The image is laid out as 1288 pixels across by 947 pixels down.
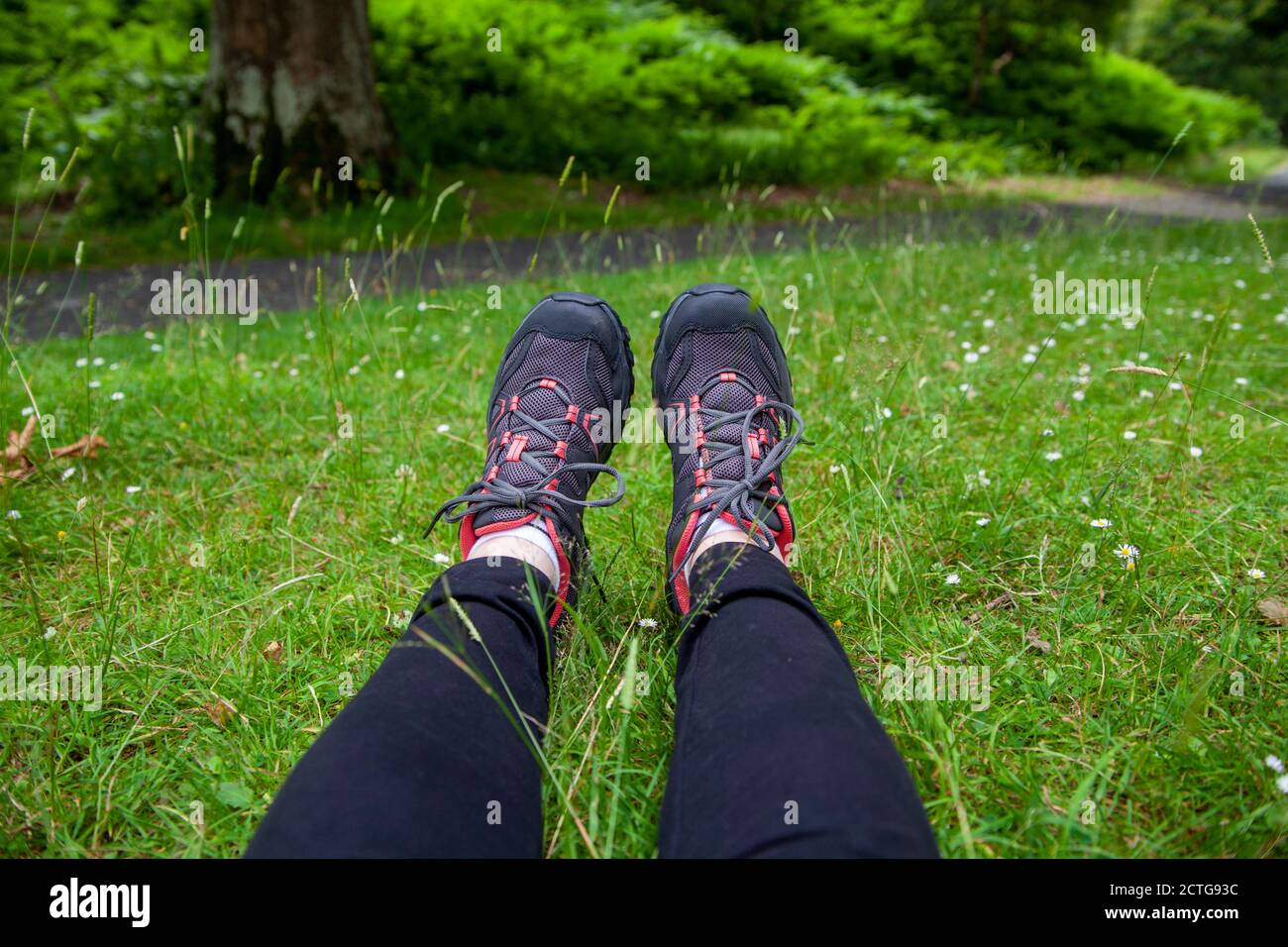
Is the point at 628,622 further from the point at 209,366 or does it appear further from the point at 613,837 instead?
the point at 209,366

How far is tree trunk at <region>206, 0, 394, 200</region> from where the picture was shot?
6.04 meters

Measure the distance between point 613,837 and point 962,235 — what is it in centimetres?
606

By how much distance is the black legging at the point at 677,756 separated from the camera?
947 millimetres

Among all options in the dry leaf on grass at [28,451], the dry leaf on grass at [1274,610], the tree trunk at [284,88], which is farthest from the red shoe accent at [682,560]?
the tree trunk at [284,88]

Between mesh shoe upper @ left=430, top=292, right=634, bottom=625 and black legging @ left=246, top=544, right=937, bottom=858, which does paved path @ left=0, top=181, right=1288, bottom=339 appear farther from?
black legging @ left=246, top=544, right=937, bottom=858

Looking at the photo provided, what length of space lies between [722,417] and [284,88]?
583 cm

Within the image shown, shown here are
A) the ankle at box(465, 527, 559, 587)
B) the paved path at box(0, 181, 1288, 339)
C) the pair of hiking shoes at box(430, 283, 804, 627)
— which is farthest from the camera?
the paved path at box(0, 181, 1288, 339)

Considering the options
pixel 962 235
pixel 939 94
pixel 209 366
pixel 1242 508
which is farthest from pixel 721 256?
pixel 939 94

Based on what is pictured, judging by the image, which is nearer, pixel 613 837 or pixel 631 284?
pixel 613 837

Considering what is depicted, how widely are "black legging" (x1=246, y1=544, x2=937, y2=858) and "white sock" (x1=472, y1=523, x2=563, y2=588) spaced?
0.29 m

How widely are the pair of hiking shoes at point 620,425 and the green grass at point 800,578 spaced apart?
0.17 metres

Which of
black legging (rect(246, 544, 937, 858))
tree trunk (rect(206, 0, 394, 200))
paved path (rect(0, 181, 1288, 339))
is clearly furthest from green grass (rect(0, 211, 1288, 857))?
tree trunk (rect(206, 0, 394, 200))

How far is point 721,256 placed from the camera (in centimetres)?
546

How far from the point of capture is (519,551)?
1.61 meters
